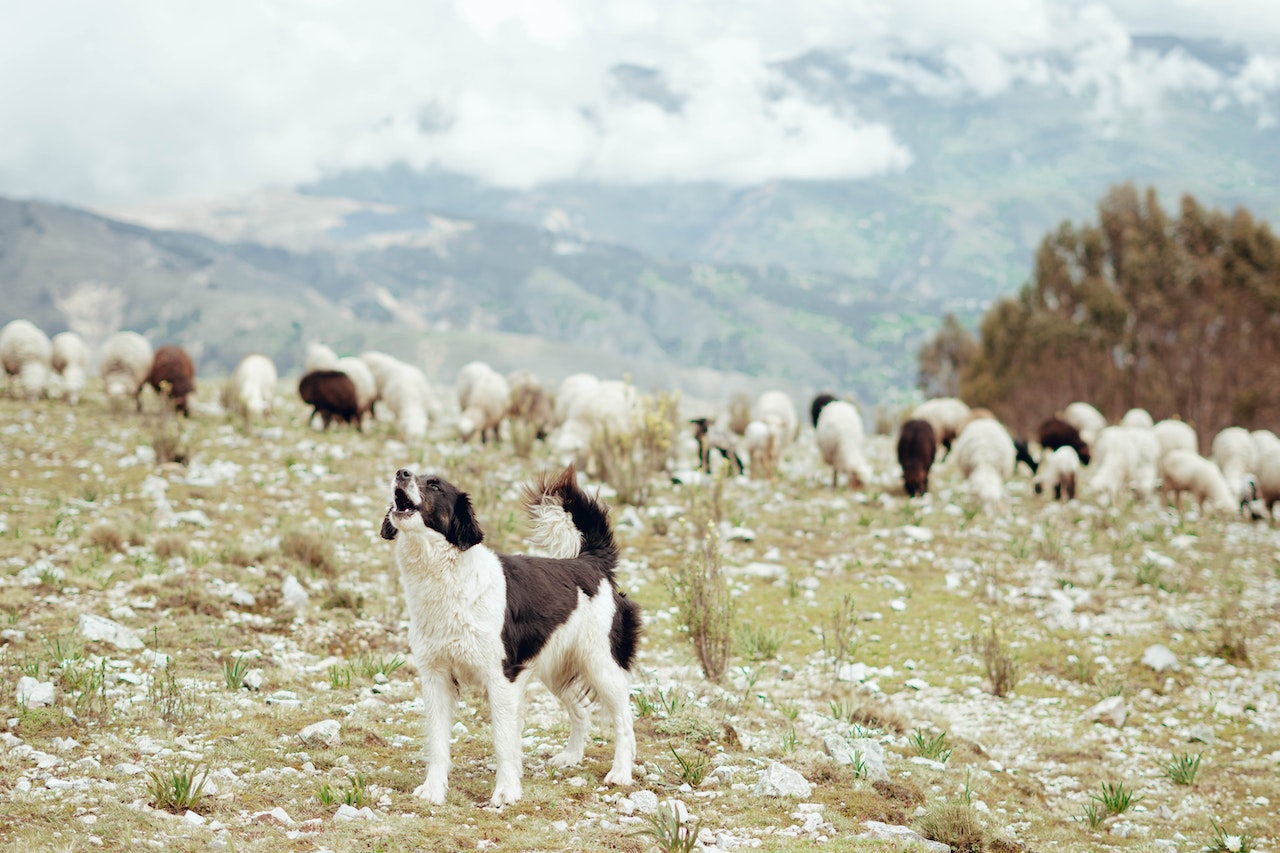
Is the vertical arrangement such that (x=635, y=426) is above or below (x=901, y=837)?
above

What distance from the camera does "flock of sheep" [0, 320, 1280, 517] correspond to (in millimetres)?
16984

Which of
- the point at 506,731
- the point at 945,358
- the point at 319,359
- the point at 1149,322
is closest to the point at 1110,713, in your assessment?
the point at 506,731

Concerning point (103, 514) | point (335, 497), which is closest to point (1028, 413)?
point (335, 497)

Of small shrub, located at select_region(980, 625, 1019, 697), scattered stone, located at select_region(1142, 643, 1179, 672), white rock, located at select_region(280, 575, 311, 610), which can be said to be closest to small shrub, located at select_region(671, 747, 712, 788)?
small shrub, located at select_region(980, 625, 1019, 697)

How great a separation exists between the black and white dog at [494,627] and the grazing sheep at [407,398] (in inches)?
560

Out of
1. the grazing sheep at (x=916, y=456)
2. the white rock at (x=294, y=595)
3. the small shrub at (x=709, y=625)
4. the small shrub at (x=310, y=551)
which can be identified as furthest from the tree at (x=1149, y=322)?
the white rock at (x=294, y=595)

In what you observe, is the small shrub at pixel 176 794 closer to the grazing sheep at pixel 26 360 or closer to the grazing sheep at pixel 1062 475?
the grazing sheep at pixel 1062 475

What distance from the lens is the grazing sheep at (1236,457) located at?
20000mm

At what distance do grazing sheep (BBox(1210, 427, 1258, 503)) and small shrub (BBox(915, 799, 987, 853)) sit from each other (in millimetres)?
18069

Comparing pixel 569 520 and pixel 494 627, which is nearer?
pixel 494 627

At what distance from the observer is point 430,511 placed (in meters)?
4.68

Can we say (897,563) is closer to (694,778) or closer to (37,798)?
(694,778)

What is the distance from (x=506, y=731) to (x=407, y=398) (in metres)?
16.1

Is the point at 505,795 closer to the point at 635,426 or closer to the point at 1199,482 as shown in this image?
the point at 635,426
